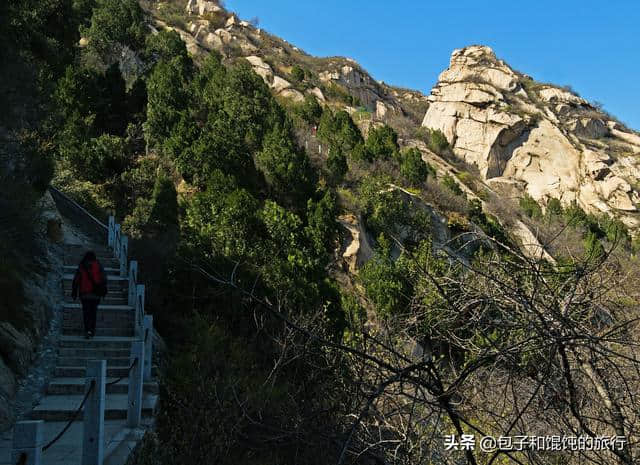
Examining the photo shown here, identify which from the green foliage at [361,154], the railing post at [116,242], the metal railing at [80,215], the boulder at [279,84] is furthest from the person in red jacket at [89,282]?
the boulder at [279,84]

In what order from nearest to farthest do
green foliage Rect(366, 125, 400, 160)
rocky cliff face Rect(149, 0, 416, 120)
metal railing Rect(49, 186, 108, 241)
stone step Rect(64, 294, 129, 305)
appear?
stone step Rect(64, 294, 129, 305) → metal railing Rect(49, 186, 108, 241) → green foliage Rect(366, 125, 400, 160) → rocky cliff face Rect(149, 0, 416, 120)

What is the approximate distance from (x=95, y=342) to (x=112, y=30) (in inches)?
1101

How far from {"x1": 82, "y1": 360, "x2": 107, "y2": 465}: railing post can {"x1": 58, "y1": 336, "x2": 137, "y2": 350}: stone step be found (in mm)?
4630

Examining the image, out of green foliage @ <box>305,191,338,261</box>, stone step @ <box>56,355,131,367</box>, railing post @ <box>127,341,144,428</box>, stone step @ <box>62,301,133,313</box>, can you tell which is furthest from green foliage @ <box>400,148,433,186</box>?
railing post @ <box>127,341,144,428</box>

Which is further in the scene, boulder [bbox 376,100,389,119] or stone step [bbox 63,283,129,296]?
boulder [bbox 376,100,389,119]

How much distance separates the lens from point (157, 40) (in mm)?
32031

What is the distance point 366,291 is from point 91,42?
23.7 metres

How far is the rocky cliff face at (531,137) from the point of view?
151 feet

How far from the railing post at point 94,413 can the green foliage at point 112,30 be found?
3141 centimetres

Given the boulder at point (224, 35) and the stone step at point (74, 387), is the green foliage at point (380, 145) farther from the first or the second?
the boulder at point (224, 35)

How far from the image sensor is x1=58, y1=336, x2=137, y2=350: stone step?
8.66 meters

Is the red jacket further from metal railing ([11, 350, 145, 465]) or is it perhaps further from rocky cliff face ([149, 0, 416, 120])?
rocky cliff face ([149, 0, 416, 120])

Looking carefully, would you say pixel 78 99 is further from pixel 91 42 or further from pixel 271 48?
pixel 271 48

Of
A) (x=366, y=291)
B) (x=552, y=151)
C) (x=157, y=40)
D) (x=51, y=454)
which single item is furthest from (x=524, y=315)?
(x=552, y=151)
